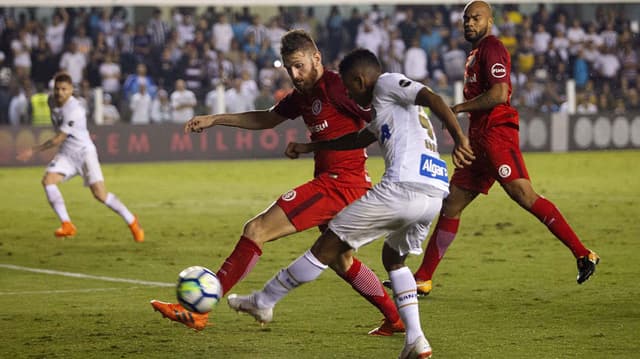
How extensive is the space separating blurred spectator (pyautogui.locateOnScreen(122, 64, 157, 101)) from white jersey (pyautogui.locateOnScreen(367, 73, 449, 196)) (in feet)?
67.5

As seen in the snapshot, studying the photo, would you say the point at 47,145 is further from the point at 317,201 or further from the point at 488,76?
the point at 317,201

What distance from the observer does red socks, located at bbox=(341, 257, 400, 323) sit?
Answer: 774cm

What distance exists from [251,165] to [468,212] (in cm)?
984

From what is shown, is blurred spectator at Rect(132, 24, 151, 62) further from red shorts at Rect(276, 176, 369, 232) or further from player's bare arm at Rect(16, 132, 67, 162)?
red shorts at Rect(276, 176, 369, 232)

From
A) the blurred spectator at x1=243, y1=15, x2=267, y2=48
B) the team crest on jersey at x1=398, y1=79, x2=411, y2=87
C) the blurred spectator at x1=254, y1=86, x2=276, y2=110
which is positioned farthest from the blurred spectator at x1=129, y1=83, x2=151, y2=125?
the team crest on jersey at x1=398, y1=79, x2=411, y2=87

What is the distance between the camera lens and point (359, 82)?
686 centimetres

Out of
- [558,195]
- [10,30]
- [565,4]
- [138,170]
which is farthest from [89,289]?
[565,4]

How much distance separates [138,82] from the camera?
27.1m

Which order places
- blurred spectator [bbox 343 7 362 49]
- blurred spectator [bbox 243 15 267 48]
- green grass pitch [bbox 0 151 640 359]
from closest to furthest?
green grass pitch [bbox 0 151 640 359]
blurred spectator [bbox 243 15 267 48]
blurred spectator [bbox 343 7 362 49]

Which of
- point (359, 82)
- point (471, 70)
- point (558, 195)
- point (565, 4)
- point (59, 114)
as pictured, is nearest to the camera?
point (359, 82)

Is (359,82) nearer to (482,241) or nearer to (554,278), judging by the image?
(554,278)

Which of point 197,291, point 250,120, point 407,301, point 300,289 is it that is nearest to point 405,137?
point 407,301

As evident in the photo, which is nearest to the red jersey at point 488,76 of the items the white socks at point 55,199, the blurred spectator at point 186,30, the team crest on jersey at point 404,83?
the team crest on jersey at point 404,83

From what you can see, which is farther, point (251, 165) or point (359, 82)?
point (251, 165)
